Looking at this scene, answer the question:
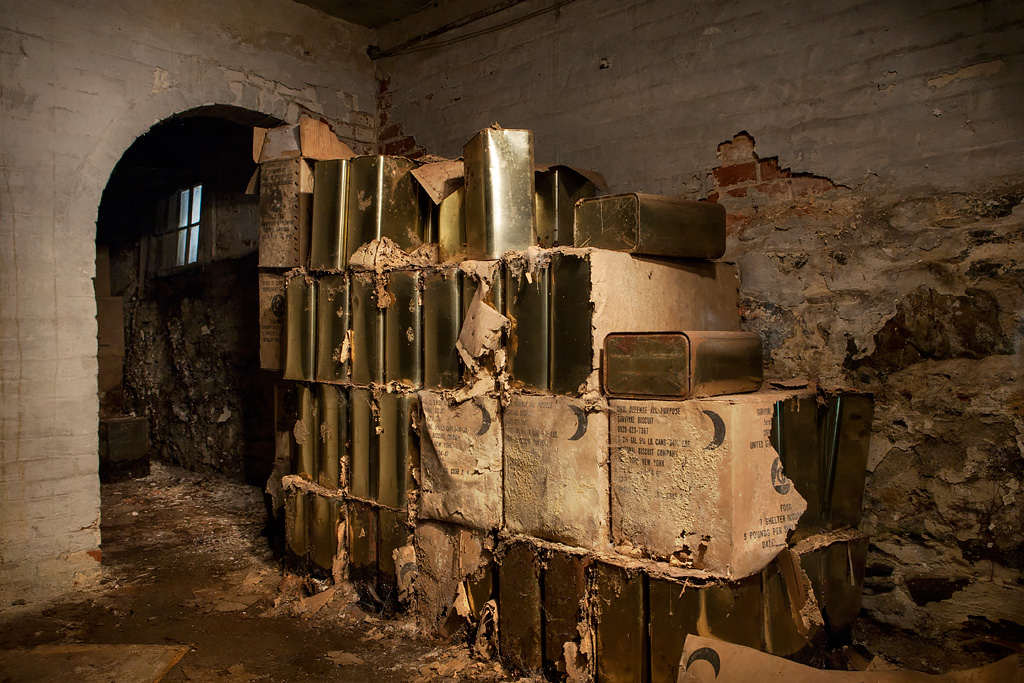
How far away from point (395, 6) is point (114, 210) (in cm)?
353

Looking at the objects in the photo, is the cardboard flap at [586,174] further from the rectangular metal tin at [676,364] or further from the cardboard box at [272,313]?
the cardboard box at [272,313]

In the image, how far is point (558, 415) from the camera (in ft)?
6.31

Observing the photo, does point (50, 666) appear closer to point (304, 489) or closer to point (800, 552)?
point (304, 489)

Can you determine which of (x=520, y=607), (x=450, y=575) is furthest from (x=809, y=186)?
(x=450, y=575)

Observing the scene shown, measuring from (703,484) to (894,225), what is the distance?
1.15 metres

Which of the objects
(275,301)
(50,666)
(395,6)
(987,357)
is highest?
(395,6)

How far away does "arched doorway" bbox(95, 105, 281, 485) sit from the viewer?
14.7 ft

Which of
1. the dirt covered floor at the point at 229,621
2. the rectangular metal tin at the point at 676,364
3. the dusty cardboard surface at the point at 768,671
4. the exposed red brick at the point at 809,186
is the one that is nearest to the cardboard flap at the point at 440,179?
the rectangular metal tin at the point at 676,364

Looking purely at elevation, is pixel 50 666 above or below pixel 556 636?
below

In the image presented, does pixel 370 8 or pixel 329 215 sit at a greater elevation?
pixel 370 8

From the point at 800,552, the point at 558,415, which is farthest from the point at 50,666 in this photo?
the point at 800,552

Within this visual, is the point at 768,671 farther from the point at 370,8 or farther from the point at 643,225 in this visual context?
the point at 370,8

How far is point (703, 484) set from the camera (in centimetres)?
170

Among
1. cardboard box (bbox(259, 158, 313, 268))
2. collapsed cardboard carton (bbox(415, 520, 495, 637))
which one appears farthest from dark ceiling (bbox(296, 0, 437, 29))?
collapsed cardboard carton (bbox(415, 520, 495, 637))
